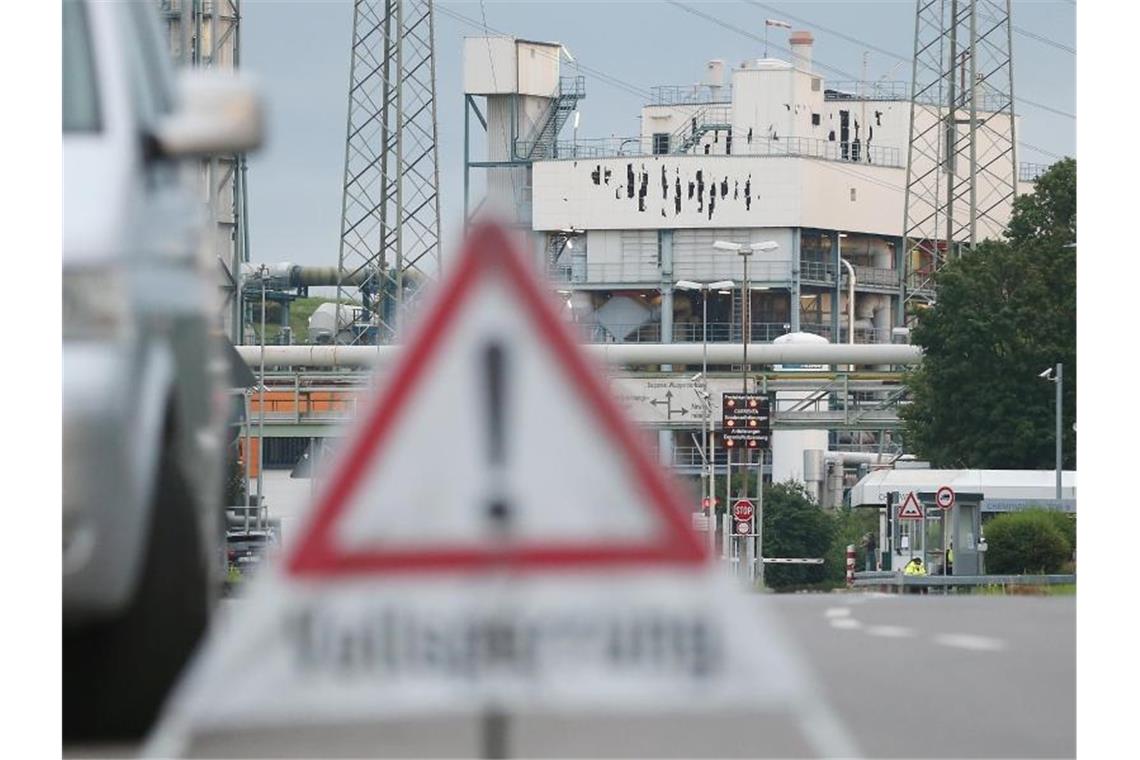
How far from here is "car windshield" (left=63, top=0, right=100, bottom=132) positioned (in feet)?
22.2

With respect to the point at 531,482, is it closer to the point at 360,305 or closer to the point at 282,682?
the point at 282,682

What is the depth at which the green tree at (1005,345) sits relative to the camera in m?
51.7

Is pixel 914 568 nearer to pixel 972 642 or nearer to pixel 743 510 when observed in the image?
pixel 743 510

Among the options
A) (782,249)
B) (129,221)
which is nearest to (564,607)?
(129,221)

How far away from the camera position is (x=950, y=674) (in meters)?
→ 9.09

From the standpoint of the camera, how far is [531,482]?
4504 mm

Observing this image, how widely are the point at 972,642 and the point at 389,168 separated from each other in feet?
224

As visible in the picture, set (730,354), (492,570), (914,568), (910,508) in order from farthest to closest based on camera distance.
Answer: (730,354), (910,508), (914,568), (492,570)

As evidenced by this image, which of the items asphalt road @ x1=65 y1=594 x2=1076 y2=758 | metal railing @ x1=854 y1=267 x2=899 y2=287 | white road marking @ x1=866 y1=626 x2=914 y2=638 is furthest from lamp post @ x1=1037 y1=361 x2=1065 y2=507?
metal railing @ x1=854 y1=267 x2=899 y2=287

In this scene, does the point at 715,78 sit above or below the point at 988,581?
above

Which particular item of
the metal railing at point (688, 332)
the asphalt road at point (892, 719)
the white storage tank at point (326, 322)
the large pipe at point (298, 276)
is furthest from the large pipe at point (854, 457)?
the asphalt road at point (892, 719)

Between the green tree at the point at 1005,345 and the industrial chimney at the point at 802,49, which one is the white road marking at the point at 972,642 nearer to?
the green tree at the point at 1005,345

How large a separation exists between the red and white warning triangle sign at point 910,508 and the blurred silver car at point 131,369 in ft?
149

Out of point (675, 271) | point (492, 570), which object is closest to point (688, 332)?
point (675, 271)
